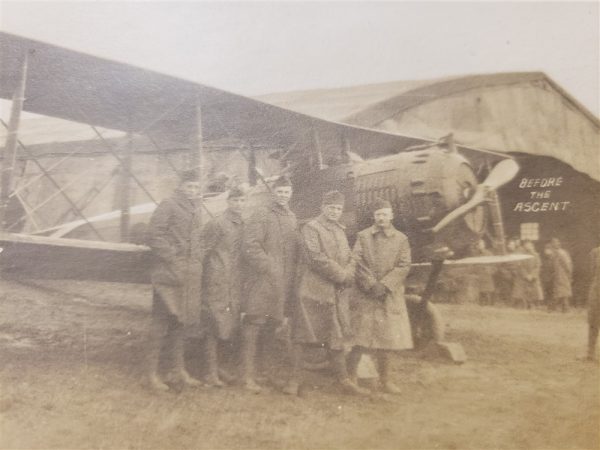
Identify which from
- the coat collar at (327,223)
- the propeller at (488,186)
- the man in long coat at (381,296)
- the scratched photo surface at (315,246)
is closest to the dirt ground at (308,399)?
the scratched photo surface at (315,246)

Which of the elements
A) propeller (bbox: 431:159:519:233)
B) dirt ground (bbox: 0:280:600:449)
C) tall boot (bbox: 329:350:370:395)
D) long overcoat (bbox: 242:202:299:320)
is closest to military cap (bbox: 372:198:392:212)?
propeller (bbox: 431:159:519:233)

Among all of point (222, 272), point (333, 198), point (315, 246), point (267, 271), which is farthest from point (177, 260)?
point (333, 198)

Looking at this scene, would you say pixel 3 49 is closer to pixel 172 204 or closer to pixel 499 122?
pixel 172 204

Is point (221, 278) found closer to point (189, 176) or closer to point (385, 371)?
point (189, 176)

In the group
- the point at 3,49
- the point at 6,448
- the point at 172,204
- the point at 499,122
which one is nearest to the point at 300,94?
the point at 499,122

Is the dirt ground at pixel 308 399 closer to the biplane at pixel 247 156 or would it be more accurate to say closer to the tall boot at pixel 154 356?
the tall boot at pixel 154 356
